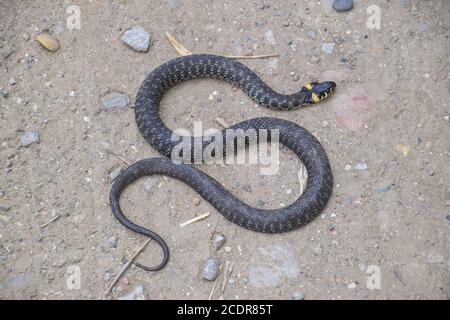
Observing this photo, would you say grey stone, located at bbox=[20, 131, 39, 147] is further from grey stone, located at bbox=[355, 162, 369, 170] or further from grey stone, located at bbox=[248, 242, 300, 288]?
grey stone, located at bbox=[355, 162, 369, 170]

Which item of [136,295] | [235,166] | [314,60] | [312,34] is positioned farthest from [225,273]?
[312,34]

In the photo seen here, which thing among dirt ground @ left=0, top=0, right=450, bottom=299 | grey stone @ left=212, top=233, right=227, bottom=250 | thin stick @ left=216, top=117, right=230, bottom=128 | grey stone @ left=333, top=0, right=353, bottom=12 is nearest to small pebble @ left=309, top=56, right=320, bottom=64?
dirt ground @ left=0, top=0, right=450, bottom=299

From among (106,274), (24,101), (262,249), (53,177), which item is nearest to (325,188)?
(262,249)

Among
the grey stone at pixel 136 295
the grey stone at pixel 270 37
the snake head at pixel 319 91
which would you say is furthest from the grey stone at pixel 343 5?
the grey stone at pixel 136 295

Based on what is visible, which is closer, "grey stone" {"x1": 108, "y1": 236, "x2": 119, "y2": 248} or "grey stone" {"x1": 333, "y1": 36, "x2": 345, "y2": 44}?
"grey stone" {"x1": 108, "y1": 236, "x2": 119, "y2": 248}

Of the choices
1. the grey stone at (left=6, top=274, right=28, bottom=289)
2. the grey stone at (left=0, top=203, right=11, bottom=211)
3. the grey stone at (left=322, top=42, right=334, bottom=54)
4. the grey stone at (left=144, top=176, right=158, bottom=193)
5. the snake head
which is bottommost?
the grey stone at (left=6, top=274, right=28, bottom=289)

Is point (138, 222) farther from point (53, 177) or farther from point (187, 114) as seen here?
point (187, 114)

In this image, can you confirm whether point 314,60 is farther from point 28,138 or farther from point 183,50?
point 28,138
